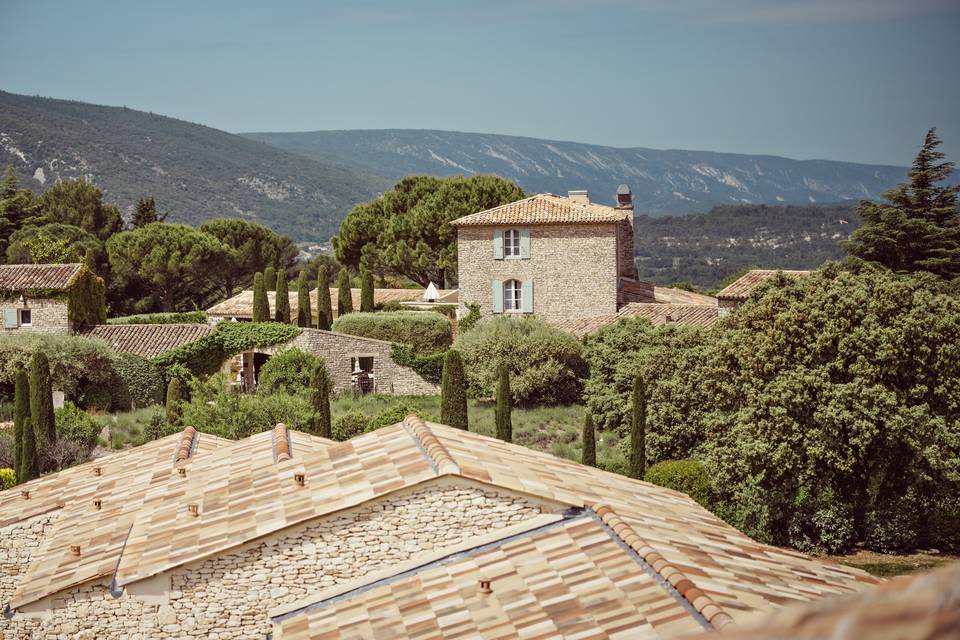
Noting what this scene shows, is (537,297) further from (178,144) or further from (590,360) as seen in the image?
(178,144)

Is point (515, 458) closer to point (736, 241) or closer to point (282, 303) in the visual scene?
point (282, 303)

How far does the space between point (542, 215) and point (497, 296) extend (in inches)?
150

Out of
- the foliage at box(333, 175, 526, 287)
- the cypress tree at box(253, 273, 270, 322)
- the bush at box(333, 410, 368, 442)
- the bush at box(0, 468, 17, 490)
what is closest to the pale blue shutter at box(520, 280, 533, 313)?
the cypress tree at box(253, 273, 270, 322)

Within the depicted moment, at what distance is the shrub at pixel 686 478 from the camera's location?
71.3 ft

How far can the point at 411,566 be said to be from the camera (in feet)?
37.8

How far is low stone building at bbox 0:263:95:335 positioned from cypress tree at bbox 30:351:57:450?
9.53 metres

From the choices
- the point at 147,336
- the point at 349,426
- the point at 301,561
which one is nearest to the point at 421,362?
the point at 349,426

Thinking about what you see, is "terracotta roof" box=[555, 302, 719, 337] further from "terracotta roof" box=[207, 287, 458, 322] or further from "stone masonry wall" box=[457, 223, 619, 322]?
"terracotta roof" box=[207, 287, 458, 322]

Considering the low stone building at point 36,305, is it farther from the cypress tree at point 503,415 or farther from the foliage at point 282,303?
the cypress tree at point 503,415

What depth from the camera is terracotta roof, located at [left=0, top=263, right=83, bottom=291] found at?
121ft

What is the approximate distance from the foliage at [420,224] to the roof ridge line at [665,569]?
47.4 metres

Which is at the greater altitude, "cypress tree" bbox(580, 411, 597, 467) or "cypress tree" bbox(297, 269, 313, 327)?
"cypress tree" bbox(297, 269, 313, 327)

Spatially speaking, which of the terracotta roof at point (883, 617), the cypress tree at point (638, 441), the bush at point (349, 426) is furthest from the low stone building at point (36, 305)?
the terracotta roof at point (883, 617)

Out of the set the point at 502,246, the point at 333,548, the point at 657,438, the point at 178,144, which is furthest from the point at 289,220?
the point at 333,548
